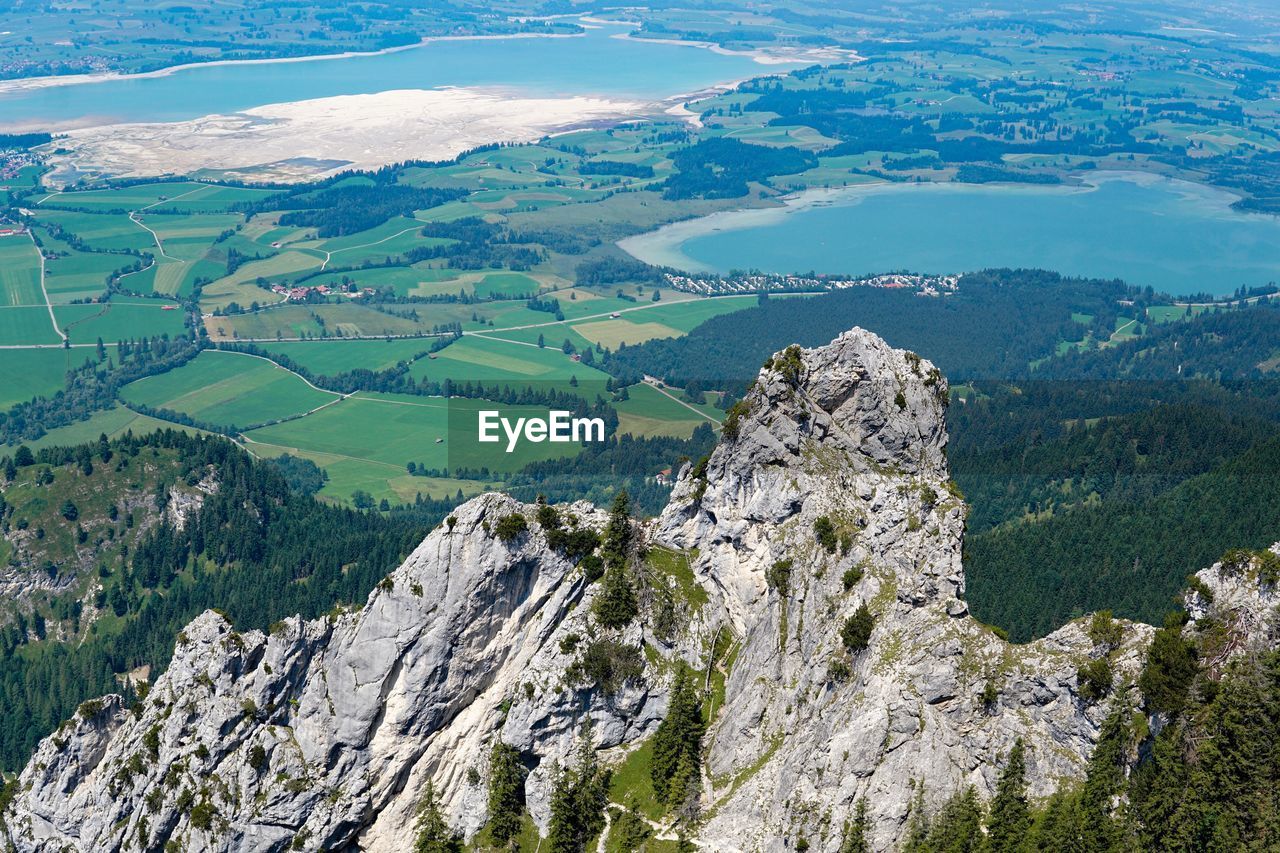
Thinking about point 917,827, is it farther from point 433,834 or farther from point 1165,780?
point 433,834

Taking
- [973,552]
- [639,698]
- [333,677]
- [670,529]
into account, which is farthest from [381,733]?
[973,552]

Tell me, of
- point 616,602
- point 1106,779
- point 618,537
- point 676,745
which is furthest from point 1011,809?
point 618,537

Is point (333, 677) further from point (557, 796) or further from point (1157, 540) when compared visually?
point (1157, 540)

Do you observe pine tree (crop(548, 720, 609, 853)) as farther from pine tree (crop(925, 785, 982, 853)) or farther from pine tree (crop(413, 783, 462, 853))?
pine tree (crop(925, 785, 982, 853))

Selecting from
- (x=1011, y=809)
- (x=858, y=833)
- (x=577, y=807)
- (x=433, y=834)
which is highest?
(x=1011, y=809)

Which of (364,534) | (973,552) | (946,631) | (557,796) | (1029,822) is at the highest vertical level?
(946,631)

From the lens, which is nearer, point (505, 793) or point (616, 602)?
point (505, 793)

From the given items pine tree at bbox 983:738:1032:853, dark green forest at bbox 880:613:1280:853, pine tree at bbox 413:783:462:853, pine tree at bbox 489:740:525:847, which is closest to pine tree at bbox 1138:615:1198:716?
dark green forest at bbox 880:613:1280:853
